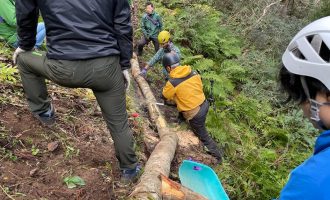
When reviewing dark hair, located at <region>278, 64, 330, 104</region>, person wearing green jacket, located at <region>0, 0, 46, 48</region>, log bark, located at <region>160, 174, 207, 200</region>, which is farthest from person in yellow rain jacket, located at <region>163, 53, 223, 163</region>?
dark hair, located at <region>278, 64, 330, 104</region>

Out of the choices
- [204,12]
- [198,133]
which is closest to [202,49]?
[204,12]

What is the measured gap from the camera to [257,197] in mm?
5262

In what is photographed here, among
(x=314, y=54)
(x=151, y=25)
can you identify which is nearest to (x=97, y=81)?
(x=314, y=54)

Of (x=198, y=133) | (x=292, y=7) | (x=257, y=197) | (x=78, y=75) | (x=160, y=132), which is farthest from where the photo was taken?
(x=292, y=7)

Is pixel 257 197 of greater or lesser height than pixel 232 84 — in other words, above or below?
above

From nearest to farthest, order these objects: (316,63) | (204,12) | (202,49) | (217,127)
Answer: (316,63), (217,127), (202,49), (204,12)

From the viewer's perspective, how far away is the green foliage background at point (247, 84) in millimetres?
5761

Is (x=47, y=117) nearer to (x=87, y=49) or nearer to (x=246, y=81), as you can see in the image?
(x=87, y=49)

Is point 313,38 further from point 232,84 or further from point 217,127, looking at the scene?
point 232,84

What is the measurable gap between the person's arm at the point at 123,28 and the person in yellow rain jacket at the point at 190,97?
2.81m

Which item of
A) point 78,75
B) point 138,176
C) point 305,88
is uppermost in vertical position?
point 305,88

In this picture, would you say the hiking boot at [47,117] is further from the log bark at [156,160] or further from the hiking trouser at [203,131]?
the hiking trouser at [203,131]

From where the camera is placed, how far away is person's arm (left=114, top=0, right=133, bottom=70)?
11.5 feet

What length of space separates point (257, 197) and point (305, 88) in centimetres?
357
